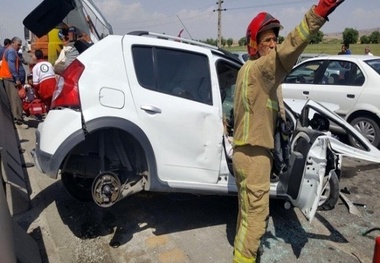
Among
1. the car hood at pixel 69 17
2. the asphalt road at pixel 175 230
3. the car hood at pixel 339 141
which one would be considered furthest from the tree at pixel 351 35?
the car hood at pixel 69 17

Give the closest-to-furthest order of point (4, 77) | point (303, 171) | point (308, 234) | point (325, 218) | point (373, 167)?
point (303, 171)
point (308, 234)
point (325, 218)
point (373, 167)
point (4, 77)

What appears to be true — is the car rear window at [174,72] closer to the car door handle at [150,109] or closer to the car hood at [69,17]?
the car door handle at [150,109]

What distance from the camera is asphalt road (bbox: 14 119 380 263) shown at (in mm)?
2975

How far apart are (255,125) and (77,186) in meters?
2.27

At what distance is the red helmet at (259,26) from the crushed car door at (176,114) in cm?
89

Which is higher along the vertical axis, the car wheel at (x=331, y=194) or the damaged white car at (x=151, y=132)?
the damaged white car at (x=151, y=132)

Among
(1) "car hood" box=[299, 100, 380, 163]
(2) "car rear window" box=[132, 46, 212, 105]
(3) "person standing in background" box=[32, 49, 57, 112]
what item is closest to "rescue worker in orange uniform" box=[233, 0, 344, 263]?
(2) "car rear window" box=[132, 46, 212, 105]

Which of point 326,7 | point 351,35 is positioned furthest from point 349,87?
point 351,35

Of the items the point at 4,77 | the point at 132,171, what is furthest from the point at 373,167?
the point at 4,77

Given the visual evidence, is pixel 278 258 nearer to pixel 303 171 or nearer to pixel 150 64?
pixel 303 171

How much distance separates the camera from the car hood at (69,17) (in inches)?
129

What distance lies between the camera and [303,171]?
9.67 feet

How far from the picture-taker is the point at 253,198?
2.46 meters

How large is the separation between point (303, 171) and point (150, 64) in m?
1.64
